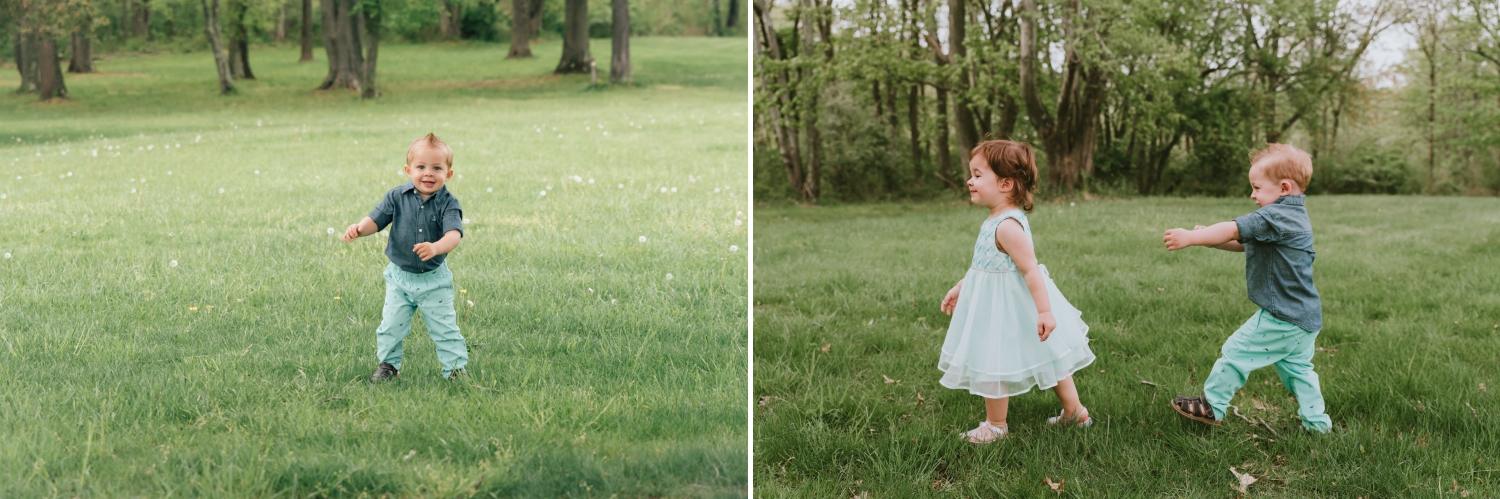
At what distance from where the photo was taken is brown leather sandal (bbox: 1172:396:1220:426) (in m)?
3.69

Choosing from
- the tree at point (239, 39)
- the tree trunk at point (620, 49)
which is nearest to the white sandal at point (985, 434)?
the tree trunk at point (620, 49)

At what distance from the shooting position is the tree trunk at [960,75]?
16.6 metres

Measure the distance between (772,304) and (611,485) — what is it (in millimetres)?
3822

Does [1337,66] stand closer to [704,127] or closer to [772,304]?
[704,127]

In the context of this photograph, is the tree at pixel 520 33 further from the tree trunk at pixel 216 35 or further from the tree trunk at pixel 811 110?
the tree trunk at pixel 811 110

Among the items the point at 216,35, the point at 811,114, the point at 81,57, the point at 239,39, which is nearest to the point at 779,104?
the point at 811,114

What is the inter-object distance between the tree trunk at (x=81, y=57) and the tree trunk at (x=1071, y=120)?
3148 centimetres

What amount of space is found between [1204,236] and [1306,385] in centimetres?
85

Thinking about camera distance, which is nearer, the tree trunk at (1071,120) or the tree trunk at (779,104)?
the tree trunk at (1071,120)

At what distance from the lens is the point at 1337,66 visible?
86.5 feet

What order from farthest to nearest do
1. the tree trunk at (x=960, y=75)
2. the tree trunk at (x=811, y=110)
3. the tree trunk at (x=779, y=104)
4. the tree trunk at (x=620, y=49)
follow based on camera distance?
the tree trunk at (x=620, y=49) → the tree trunk at (x=779, y=104) → the tree trunk at (x=811, y=110) → the tree trunk at (x=960, y=75)

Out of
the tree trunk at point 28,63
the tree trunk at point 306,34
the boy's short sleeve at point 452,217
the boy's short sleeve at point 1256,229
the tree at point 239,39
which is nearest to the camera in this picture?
the boy's short sleeve at point 1256,229

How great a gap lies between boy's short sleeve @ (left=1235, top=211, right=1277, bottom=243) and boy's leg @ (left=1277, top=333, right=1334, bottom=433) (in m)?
0.42

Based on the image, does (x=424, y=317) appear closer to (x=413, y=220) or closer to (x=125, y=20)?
(x=413, y=220)
